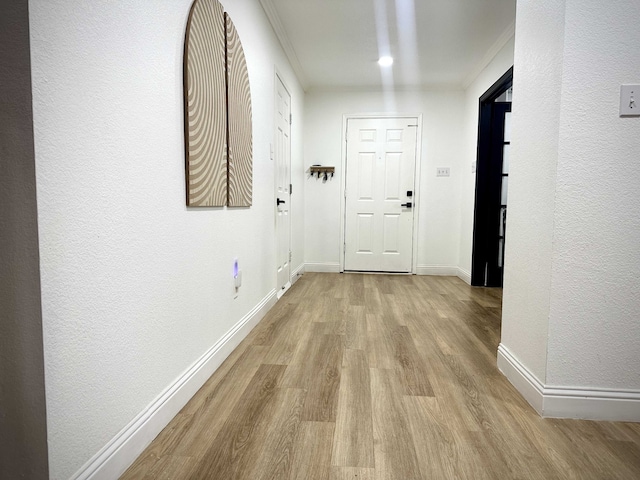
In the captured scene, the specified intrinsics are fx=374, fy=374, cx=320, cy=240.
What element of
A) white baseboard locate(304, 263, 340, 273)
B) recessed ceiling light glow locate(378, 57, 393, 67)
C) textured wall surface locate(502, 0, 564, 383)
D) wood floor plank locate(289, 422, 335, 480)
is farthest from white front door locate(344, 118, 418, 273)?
wood floor plank locate(289, 422, 335, 480)

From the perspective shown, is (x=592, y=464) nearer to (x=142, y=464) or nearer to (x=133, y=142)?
(x=142, y=464)

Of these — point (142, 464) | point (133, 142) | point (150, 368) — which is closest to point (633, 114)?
point (133, 142)

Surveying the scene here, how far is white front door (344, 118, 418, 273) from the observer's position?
4684 mm

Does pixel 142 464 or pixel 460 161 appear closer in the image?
pixel 142 464

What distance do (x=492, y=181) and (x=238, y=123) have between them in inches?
112

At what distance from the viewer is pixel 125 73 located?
1.12 meters

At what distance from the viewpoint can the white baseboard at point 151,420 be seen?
104 cm

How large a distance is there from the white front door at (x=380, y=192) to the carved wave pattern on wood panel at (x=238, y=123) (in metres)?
Answer: 2.50


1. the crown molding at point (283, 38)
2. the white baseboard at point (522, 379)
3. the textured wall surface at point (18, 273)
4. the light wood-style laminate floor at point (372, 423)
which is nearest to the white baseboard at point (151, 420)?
the light wood-style laminate floor at point (372, 423)

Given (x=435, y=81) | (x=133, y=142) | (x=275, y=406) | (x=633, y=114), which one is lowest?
(x=275, y=406)

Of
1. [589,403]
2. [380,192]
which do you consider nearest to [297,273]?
[380,192]

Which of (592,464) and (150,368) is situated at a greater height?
(150,368)

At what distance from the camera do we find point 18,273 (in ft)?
2.73

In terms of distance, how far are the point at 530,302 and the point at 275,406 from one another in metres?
1.18
